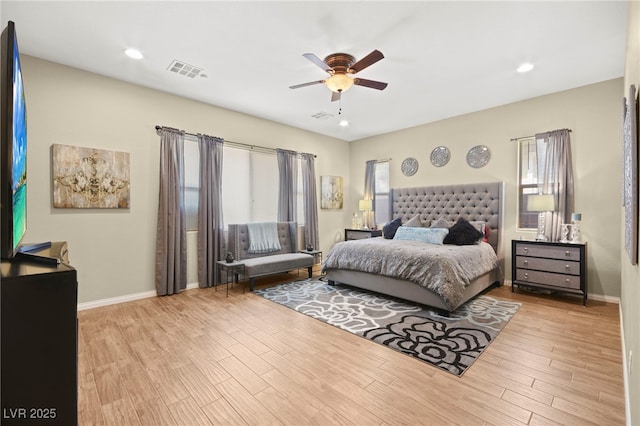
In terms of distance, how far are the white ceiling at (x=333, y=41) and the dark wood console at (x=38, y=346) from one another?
250cm

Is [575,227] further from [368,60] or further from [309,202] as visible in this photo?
[309,202]

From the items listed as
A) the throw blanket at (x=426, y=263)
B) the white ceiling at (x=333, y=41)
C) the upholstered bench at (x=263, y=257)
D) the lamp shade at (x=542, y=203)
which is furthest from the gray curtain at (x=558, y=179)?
the upholstered bench at (x=263, y=257)

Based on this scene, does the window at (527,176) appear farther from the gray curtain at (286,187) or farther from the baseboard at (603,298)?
the gray curtain at (286,187)

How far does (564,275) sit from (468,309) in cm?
142

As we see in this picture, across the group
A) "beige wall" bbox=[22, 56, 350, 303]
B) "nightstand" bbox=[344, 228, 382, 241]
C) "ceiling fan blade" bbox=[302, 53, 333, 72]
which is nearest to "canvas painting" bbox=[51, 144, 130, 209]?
"beige wall" bbox=[22, 56, 350, 303]

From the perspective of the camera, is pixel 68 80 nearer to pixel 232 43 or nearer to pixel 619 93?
pixel 232 43

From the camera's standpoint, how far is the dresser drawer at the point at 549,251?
3670 mm

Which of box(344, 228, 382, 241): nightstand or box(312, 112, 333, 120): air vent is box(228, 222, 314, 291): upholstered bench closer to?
box(344, 228, 382, 241): nightstand

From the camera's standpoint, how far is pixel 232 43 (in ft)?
9.79

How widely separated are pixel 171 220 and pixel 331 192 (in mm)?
3592

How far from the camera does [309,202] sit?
6.13 m

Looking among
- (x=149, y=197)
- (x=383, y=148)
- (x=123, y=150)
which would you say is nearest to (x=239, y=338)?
(x=149, y=197)

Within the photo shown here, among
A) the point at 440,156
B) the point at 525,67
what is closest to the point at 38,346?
the point at 525,67

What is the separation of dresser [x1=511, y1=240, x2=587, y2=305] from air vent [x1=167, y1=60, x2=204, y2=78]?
488 cm
